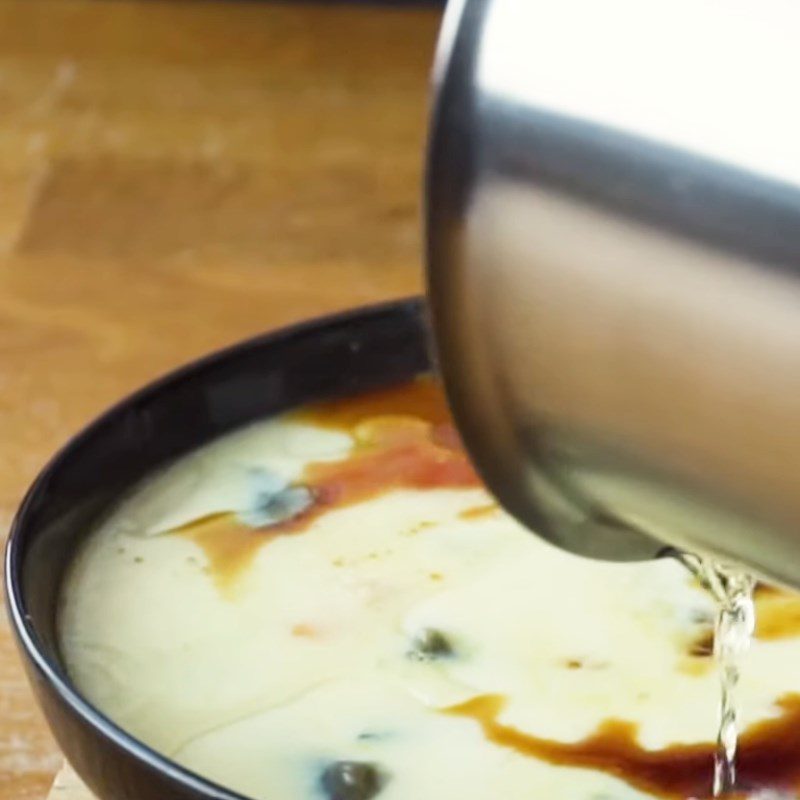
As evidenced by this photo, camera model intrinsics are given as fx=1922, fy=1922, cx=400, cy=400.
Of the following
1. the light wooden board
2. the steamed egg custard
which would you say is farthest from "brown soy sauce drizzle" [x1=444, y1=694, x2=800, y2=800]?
the light wooden board

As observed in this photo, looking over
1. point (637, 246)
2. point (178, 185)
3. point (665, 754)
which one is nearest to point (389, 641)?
point (665, 754)

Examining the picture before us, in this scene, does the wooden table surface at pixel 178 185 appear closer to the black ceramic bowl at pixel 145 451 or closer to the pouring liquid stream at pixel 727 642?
the black ceramic bowl at pixel 145 451

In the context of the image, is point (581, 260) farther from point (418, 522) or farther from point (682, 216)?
point (418, 522)

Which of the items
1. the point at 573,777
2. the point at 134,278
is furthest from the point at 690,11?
the point at 134,278

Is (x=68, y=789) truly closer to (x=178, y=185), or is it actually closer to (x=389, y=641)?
(x=389, y=641)

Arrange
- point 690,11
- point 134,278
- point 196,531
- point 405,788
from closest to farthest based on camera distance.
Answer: point 690,11, point 405,788, point 196,531, point 134,278

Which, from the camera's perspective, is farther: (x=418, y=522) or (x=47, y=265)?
(x=47, y=265)

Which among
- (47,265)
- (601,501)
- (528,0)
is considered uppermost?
(528,0)
